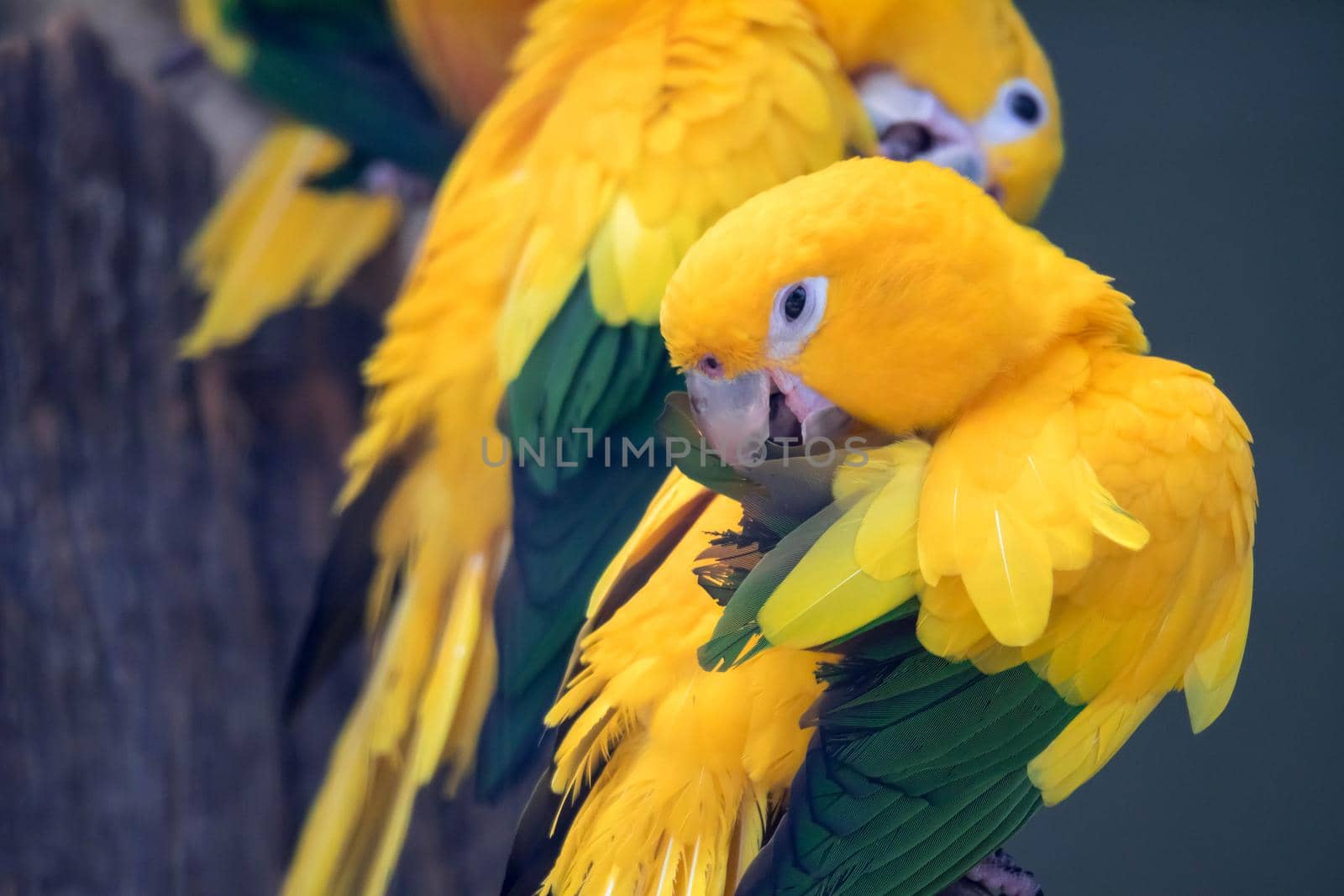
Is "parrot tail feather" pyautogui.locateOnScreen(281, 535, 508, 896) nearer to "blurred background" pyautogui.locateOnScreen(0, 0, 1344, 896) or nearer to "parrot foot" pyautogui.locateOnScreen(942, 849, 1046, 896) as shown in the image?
"blurred background" pyautogui.locateOnScreen(0, 0, 1344, 896)

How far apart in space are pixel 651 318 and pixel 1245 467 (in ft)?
1.33

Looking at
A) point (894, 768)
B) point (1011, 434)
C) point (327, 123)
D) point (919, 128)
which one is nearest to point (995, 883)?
point (894, 768)

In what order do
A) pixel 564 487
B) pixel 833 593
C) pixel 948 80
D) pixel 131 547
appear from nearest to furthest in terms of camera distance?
pixel 833 593, pixel 564 487, pixel 948 80, pixel 131 547

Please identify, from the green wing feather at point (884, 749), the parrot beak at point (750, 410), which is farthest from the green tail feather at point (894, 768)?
the parrot beak at point (750, 410)

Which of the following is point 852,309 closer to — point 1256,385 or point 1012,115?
point 1012,115

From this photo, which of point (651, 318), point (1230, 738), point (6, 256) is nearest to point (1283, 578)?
point (1230, 738)

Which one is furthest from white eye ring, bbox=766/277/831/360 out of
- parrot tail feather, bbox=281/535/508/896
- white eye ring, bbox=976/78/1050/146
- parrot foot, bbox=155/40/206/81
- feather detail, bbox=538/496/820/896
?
parrot foot, bbox=155/40/206/81

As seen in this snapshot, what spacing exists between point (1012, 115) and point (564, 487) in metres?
0.50

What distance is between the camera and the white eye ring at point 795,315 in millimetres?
581

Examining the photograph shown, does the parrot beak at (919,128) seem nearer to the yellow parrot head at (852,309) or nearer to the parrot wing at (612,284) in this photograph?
the parrot wing at (612,284)

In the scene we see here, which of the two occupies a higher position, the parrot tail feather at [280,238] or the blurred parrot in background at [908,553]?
the blurred parrot in background at [908,553]

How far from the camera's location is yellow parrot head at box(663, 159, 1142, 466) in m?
0.58

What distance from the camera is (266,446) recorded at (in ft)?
4.04

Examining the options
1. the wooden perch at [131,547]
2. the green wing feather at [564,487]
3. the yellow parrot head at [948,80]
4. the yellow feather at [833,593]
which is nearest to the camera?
the yellow feather at [833,593]
